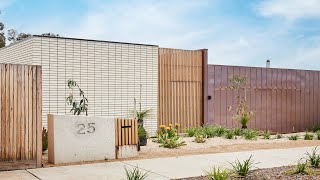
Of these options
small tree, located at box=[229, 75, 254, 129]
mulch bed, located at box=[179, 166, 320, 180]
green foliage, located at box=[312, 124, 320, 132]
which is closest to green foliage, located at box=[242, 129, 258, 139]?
small tree, located at box=[229, 75, 254, 129]

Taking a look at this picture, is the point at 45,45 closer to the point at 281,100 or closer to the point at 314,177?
the point at 314,177

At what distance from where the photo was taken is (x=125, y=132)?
1048 cm

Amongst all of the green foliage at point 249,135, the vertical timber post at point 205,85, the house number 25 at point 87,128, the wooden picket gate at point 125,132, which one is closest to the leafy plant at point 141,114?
the vertical timber post at point 205,85

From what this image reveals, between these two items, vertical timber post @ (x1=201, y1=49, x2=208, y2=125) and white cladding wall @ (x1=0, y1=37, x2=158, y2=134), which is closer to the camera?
white cladding wall @ (x1=0, y1=37, x2=158, y2=134)

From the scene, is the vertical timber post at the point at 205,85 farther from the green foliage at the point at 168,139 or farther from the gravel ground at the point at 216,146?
the green foliage at the point at 168,139

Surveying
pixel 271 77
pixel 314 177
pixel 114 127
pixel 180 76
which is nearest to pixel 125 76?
pixel 180 76

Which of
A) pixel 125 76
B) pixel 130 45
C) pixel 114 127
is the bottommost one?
pixel 114 127

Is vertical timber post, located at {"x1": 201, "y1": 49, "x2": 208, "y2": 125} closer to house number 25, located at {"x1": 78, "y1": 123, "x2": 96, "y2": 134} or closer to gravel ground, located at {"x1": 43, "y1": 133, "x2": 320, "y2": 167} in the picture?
gravel ground, located at {"x1": 43, "y1": 133, "x2": 320, "y2": 167}

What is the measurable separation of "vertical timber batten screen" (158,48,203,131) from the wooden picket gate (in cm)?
627

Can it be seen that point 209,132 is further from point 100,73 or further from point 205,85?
point 100,73

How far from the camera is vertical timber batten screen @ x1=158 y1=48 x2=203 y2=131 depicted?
1698 centimetres

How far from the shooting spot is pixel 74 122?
9727 mm

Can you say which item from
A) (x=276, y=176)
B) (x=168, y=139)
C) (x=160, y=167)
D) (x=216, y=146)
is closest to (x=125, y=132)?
(x=160, y=167)

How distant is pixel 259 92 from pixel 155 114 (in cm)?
558
